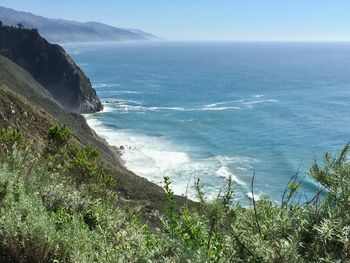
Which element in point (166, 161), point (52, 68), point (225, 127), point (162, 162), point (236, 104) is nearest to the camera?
point (162, 162)

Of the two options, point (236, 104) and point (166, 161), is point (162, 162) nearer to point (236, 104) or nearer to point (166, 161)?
point (166, 161)

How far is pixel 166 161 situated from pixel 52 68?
175 feet

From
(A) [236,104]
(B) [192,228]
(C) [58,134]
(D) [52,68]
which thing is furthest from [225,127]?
(B) [192,228]

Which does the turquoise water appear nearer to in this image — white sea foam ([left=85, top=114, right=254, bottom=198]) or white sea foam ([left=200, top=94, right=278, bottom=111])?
white sea foam ([left=85, top=114, right=254, bottom=198])

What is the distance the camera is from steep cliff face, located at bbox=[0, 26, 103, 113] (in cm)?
9919

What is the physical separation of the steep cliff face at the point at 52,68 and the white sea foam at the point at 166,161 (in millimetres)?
25071

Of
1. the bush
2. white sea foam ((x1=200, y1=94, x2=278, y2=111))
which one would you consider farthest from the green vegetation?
white sea foam ((x1=200, y1=94, x2=278, y2=111))

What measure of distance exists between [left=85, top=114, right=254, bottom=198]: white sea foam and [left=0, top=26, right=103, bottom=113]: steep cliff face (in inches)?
987

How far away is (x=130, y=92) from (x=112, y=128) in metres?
40.3

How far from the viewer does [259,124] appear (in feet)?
270

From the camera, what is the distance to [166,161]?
63.4m

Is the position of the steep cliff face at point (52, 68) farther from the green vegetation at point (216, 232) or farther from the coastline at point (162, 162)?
the green vegetation at point (216, 232)

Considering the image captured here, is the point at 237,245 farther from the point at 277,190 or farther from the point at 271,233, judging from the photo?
the point at 277,190

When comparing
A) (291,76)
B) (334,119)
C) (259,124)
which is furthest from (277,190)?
(291,76)
